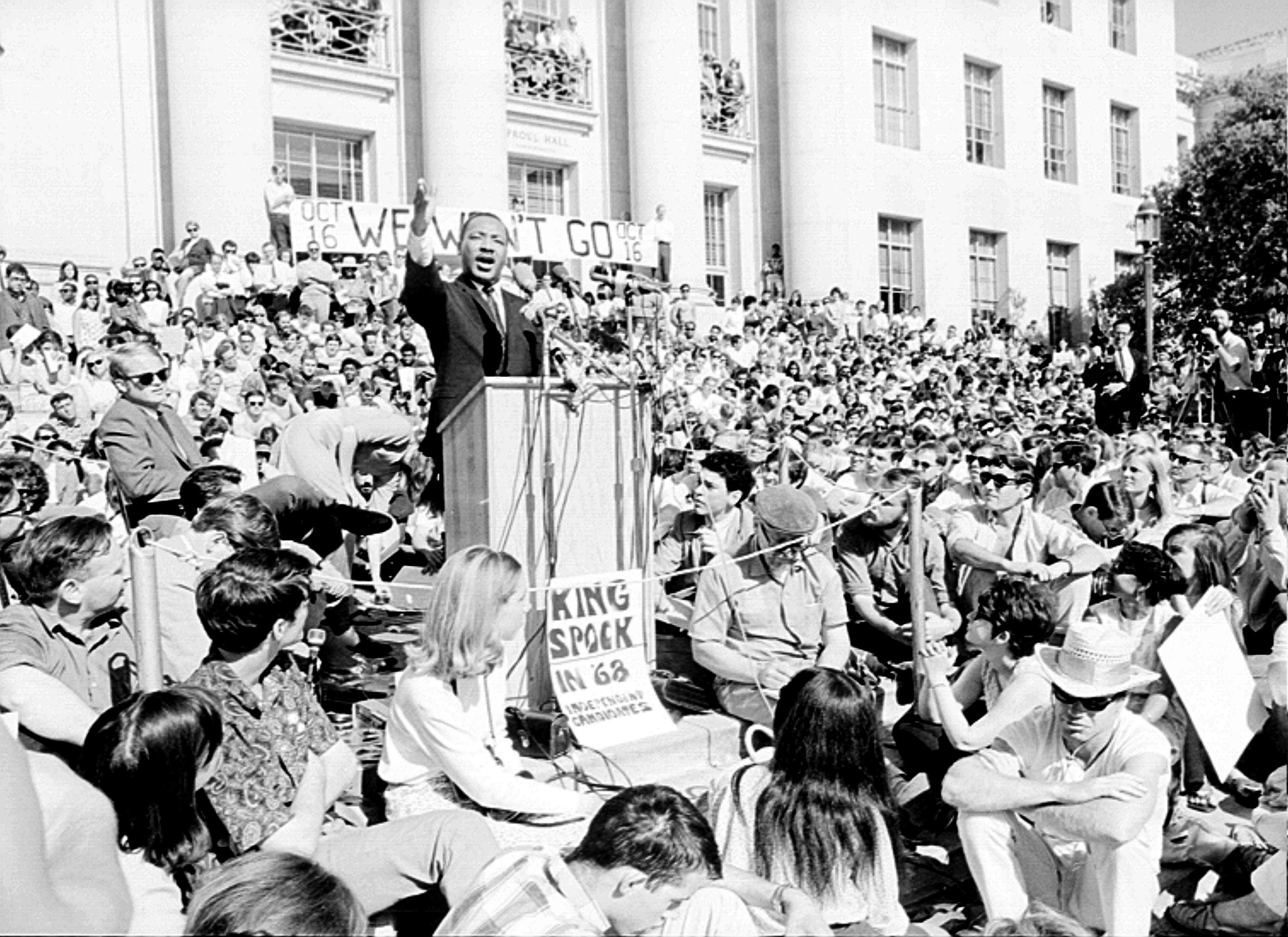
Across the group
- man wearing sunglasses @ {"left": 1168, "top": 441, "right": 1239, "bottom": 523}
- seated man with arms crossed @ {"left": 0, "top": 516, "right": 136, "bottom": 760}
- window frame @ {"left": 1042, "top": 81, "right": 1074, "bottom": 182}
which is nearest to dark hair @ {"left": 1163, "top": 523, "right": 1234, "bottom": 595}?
man wearing sunglasses @ {"left": 1168, "top": 441, "right": 1239, "bottom": 523}

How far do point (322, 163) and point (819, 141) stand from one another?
12270mm

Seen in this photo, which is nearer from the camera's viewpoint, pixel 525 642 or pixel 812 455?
pixel 525 642

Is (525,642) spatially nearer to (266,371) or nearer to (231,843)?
(231,843)

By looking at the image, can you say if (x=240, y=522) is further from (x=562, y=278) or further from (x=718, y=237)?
(x=718, y=237)

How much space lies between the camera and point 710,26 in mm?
30953

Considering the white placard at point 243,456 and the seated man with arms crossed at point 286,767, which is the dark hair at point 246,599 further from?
the white placard at point 243,456

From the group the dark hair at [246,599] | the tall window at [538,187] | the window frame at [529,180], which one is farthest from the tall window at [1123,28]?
the dark hair at [246,599]

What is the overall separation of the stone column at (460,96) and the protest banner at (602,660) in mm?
19254

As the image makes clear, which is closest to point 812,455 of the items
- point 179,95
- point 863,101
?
point 179,95

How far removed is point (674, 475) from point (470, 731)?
20.7 feet

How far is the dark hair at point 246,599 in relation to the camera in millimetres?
3729

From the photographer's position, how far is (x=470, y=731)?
13.1 ft

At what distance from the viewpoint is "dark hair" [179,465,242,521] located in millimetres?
5367

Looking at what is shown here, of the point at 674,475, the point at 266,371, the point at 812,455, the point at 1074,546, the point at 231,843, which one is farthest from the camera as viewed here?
the point at 266,371
